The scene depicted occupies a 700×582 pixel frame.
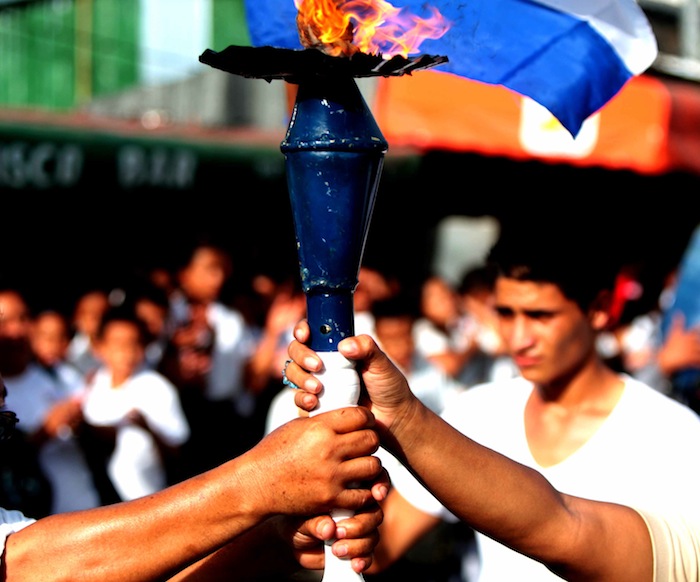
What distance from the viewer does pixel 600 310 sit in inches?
126

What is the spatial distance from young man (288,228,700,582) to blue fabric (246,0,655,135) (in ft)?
1.36

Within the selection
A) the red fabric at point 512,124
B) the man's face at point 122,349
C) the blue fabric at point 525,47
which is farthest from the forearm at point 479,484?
the red fabric at point 512,124

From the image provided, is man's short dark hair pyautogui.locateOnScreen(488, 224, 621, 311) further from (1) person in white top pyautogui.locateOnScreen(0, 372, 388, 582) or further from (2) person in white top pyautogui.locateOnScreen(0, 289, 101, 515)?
(2) person in white top pyautogui.locateOnScreen(0, 289, 101, 515)

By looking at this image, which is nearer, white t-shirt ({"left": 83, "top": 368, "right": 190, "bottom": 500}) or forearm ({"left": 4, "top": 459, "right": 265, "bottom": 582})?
forearm ({"left": 4, "top": 459, "right": 265, "bottom": 582})

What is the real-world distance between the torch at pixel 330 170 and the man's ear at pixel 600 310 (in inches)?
50.1

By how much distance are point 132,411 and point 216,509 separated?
3.43 metres

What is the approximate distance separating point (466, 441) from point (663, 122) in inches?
317

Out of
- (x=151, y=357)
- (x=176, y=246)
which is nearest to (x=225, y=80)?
(x=176, y=246)

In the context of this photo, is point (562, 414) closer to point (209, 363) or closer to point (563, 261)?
point (563, 261)

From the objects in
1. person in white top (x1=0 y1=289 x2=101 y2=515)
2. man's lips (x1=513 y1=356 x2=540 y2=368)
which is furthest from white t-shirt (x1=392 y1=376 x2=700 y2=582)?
person in white top (x1=0 y1=289 x2=101 y2=515)

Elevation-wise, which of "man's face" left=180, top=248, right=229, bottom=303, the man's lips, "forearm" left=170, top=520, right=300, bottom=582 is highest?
the man's lips

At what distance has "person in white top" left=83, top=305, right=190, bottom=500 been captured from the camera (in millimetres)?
5371

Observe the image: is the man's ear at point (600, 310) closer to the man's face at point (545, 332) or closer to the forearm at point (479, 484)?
the man's face at point (545, 332)

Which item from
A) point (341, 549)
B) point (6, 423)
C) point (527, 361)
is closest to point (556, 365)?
point (527, 361)
